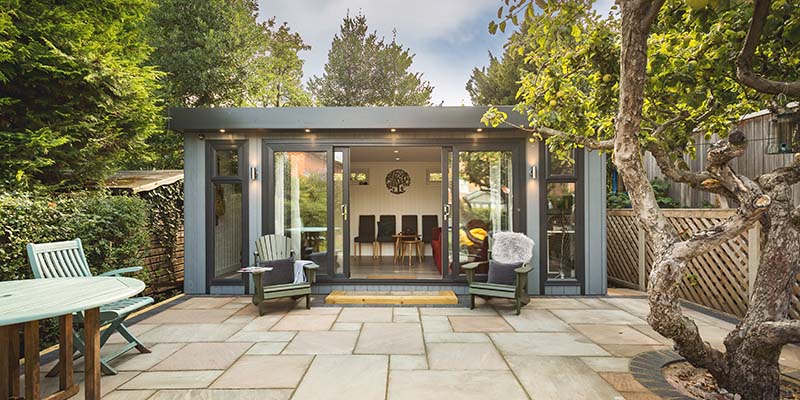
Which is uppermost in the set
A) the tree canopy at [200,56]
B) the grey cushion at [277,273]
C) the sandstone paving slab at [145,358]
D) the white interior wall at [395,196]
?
the tree canopy at [200,56]

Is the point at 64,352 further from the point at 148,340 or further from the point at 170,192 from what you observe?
the point at 170,192

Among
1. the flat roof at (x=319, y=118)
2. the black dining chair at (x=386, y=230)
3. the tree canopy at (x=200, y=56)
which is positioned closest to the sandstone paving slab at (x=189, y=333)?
the flat roof at (x=319, y=118)

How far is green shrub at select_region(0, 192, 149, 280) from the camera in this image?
2.79 m

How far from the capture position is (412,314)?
13.0ft

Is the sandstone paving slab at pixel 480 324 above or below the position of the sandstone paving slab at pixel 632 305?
above

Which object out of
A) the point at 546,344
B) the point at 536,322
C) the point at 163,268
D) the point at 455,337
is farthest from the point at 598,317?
the point at 163,268

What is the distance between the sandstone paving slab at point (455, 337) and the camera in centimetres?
313

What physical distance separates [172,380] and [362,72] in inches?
547

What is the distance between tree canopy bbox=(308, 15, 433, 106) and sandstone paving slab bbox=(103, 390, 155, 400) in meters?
13.4

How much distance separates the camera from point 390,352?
2.88 m

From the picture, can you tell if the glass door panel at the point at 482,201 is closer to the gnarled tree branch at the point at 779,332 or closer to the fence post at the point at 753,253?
the fence post at the point at 753,253

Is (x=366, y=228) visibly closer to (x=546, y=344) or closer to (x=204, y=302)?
(x=204, y=302)

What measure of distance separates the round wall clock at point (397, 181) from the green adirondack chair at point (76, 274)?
20.2 feet

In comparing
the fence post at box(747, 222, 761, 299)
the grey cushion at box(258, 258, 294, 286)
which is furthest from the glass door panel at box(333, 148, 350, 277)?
the fence post at box(747, 222, 761, 299)
